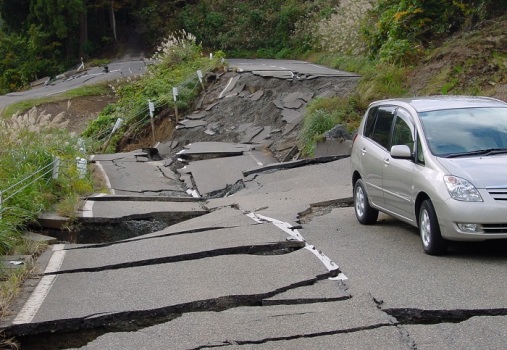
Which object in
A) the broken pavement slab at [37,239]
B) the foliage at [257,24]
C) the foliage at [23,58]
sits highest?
the broken pavement slab at [37,239]

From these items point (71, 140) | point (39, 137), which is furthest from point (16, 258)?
point (71, 140)

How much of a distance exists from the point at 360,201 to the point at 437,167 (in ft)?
8.84

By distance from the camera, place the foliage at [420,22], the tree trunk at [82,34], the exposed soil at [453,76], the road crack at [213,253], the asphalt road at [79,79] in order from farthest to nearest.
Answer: the tree trunk at [82,34] < the asphalt road at [79,79] < the foliage at [420,22] < the exposed soil at [453,76] < the road crack at [213,253]

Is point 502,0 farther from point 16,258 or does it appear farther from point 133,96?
point 16,258

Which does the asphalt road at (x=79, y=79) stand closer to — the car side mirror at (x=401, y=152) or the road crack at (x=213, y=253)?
the road crack at (x=213, y=253)

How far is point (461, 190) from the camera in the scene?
880 centimetres

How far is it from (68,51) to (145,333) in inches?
2071

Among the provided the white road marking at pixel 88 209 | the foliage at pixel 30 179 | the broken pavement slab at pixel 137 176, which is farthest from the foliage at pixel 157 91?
the white road marking at pixel 88 209

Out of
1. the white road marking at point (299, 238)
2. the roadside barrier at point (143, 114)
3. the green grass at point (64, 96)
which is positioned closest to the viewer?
the white road marking at point (299, 238)

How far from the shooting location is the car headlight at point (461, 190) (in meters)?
8.71

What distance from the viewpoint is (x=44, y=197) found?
14195 mm

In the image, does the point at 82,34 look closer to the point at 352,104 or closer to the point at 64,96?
the point at 64,96

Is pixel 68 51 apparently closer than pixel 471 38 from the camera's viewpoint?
No

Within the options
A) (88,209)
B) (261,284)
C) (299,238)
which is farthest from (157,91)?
(261,284)
